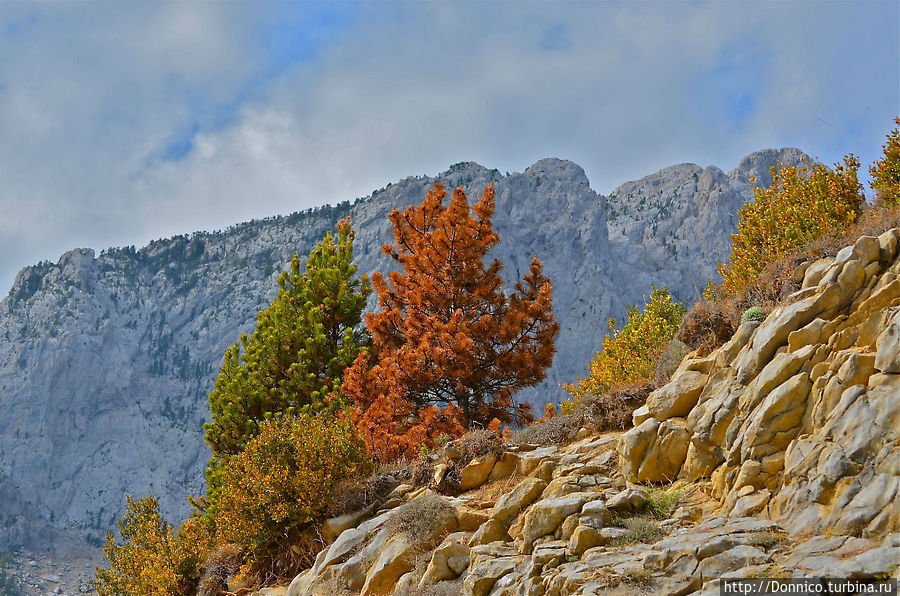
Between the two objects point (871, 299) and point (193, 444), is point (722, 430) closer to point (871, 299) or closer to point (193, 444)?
point (871, 299)

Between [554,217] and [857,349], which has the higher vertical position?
[554,217]

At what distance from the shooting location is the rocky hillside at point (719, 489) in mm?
7914

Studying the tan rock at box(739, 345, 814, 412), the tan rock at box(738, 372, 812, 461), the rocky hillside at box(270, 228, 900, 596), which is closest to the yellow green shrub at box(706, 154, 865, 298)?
the rocky hillside at box(270, 228, 900, 596)

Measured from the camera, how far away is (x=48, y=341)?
197375 millimetres

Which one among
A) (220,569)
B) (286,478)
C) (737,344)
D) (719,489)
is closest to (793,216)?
(737,344)

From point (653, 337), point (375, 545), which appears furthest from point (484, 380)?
point (375, 545)

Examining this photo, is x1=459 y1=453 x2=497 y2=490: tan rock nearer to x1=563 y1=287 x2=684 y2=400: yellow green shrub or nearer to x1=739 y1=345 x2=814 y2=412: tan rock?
x1=739 y1=345 x2=814 y2=412: tan rock

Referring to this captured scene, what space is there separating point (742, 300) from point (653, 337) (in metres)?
11.1

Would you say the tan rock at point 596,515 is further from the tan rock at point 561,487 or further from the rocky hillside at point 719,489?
the tan rock at point 561,487

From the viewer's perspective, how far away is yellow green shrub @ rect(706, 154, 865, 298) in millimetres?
14992

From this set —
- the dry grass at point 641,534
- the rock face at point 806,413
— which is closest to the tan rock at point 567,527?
the dry grass at point 641,534

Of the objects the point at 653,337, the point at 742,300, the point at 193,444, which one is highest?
the point at 193,444

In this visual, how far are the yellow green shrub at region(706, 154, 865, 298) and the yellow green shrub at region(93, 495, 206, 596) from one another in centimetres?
1560

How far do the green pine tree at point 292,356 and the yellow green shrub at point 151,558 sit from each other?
122 inches
